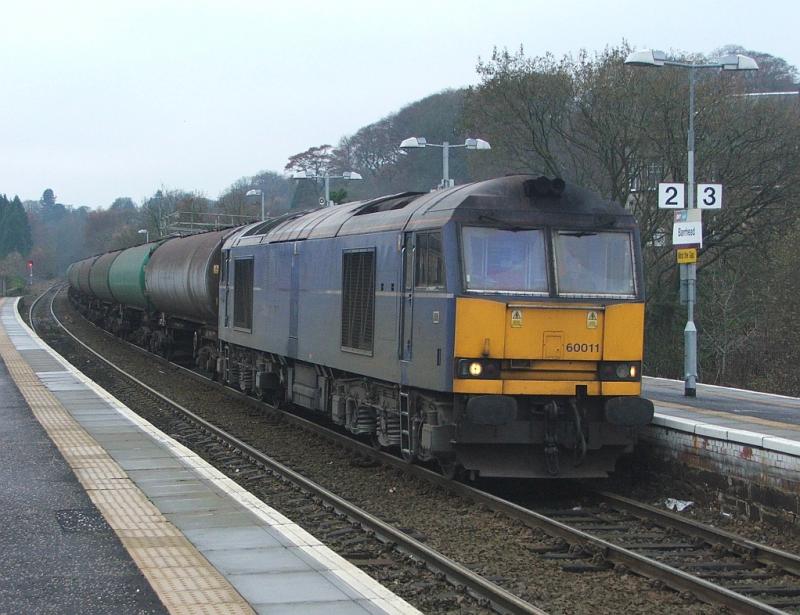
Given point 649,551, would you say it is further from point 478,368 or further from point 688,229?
point 688,229

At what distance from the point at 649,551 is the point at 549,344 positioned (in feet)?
7.95

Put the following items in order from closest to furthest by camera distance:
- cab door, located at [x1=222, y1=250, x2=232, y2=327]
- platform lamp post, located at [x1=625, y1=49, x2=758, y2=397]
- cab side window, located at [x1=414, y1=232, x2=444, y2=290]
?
cab side window, located at [x1=414, y1=232, x2=444, y2=290] → platform lamp post, located at [x1=625, y1=49, x2=758, y2=397] → cab door, located at [x1=222, y1=250, x2=232, y2=327]

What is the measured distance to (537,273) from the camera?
10.7 metres

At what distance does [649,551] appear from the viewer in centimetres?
882

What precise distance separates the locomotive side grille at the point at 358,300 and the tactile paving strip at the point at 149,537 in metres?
3.23

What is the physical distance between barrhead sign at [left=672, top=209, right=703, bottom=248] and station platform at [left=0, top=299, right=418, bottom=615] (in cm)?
867

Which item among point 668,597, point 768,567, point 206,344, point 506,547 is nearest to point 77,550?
point 506,547

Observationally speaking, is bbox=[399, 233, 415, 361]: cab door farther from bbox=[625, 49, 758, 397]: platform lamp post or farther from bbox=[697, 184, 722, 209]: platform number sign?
bbox=[697, 184, 722, 209]: platform number sign

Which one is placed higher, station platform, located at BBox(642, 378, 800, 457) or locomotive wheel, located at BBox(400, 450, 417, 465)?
station platform, located at BBox(642, 378, 800, 457)

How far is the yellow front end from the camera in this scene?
10266 millimetres

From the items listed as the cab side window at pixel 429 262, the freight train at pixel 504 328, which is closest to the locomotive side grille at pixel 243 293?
the freight train at pixel 504 328

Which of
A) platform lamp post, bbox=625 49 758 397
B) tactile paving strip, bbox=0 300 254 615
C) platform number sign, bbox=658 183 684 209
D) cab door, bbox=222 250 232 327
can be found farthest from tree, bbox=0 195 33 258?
tactile paving strip, bbox=0 300 254 615

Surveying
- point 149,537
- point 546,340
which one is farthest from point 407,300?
point 149,537

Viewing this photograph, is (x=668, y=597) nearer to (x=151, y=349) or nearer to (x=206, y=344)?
(x=206, y=344)
